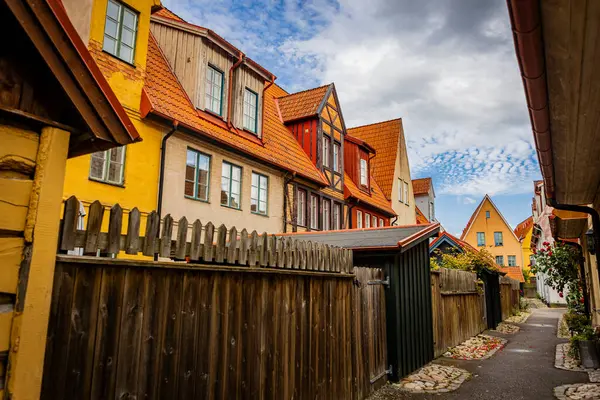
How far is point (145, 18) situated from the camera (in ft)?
37.9

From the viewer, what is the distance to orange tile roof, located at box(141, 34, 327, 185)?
11484 mm

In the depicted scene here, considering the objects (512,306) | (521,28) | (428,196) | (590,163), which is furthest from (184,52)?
(428,196)

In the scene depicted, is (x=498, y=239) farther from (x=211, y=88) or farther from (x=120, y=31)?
(x=120, y=31)

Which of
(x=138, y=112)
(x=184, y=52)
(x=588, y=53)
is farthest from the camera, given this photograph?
(x=184, y=52)

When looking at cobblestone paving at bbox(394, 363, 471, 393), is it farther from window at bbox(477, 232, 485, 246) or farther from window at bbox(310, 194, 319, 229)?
window at bbox(477, 232, 485, 246)

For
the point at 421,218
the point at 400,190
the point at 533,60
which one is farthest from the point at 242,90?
the point at 421,218

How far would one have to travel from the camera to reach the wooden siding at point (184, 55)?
12945mm

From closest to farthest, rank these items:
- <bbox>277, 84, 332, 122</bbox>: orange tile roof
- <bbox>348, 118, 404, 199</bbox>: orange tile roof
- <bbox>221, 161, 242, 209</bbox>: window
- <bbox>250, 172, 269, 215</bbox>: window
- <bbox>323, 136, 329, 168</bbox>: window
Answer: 1. <bbox>221, 161, 242, 209</bbox>: window
2. <bbox>250, 172, 269, 215</bbox>: window
3. <bbox>277, 84, 332, 122</bbox>: orange tile roof
4. <bbox>323, 136, 329, 168</bbox>: window
5. <bbox>348, 118, 404, 199</bbox>: orange tile roof

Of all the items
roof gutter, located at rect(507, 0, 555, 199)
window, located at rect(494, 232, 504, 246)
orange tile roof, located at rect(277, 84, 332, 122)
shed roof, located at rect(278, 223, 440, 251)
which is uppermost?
orange tile roof, located at rect(277, 84, 332, 122)

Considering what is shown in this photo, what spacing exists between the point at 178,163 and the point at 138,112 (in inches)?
62.8

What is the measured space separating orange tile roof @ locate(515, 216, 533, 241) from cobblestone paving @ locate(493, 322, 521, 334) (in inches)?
1558

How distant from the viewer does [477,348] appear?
1320 centimetres

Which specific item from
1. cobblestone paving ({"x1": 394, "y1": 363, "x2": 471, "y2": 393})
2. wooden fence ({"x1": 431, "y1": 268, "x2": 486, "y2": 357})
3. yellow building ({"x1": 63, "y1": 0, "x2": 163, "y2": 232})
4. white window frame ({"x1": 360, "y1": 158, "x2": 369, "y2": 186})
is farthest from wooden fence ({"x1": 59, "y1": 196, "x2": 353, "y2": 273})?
white window frame ({"x1": 360, "y1": 158, "x2": 369, "y2": 186})

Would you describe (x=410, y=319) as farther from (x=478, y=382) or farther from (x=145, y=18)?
(x=145, y=18)
